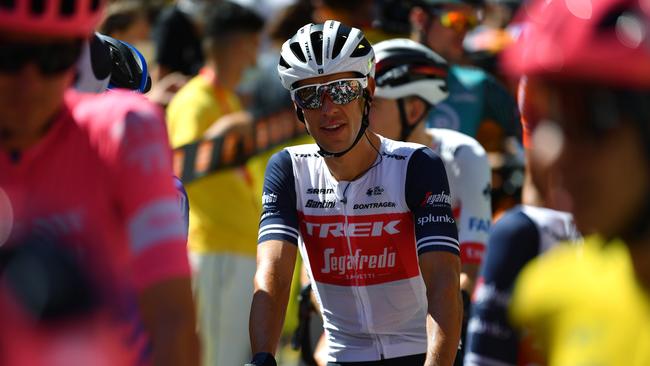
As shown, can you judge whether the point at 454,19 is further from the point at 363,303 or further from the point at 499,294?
the point at 499,294

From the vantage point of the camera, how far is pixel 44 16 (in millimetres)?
3076

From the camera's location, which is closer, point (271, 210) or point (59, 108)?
point (59, 108)

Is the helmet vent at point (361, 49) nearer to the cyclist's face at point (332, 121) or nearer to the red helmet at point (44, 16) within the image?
the cyclist's face at point (332, 121)

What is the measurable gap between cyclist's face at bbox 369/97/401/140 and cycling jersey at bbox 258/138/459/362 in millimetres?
1452

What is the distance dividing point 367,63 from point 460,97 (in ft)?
12.1

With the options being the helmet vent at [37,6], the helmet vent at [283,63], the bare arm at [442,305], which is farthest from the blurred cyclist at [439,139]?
the helmet vent at [37,6]

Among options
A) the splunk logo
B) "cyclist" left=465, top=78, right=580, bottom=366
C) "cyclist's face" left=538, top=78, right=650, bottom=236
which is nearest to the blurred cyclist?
the splunk logo

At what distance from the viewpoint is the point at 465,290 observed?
7.21 m

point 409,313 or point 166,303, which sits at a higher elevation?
point 166,303

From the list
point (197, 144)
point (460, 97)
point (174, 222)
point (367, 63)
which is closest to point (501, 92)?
point (460, 97)

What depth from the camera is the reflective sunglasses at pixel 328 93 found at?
5980 millimetres

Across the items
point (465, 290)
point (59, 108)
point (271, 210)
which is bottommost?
point (465, 290)

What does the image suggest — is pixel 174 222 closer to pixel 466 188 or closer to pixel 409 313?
pixel 409 313

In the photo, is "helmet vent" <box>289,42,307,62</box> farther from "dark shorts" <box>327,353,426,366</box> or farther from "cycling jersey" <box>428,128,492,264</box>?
"cycling jersey" <box>428,128,492,264</box>
